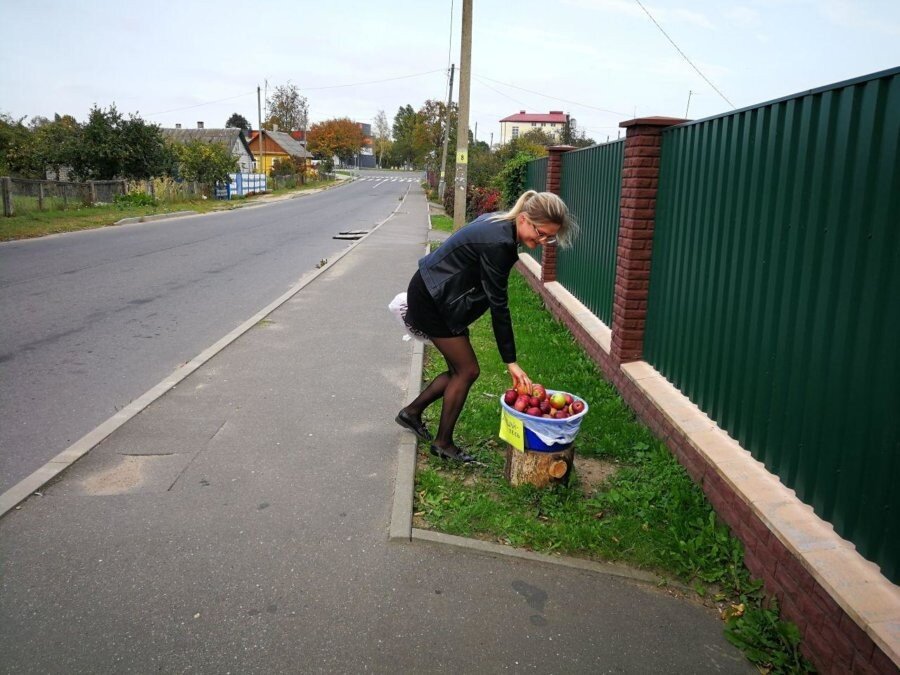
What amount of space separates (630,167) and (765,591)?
3.52 m

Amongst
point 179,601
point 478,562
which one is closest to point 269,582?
point 179,601

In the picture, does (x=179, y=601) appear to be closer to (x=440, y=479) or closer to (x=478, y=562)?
(x=478, y=562)

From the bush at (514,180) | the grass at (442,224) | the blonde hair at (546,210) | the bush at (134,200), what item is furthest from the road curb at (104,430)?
the bush at (134,200)

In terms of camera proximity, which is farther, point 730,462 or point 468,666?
point 730,462

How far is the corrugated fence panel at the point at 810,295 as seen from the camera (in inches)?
108

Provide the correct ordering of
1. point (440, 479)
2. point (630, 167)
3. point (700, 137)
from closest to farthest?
point (440, 479), point (700, 137), point (630, 167)

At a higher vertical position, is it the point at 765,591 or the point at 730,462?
the point at 730,462

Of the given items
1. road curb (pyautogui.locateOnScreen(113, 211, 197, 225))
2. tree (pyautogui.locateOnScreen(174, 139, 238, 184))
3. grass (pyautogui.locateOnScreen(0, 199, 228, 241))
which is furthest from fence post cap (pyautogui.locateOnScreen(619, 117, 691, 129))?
tree (pyautogui.locateOnScreen(174, 139, 238, 184))

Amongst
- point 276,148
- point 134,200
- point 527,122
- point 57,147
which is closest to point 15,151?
point 57,147

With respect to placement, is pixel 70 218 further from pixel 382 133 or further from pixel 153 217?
pixel 382 133

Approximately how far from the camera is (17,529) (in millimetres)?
3623

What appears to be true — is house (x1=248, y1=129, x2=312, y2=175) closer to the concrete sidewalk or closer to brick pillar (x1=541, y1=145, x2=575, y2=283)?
brick pillar (x1=541, y1=145, x2=575, y2=283)

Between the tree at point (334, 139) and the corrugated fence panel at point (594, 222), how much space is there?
105430mm

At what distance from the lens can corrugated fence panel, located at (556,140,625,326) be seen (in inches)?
268
